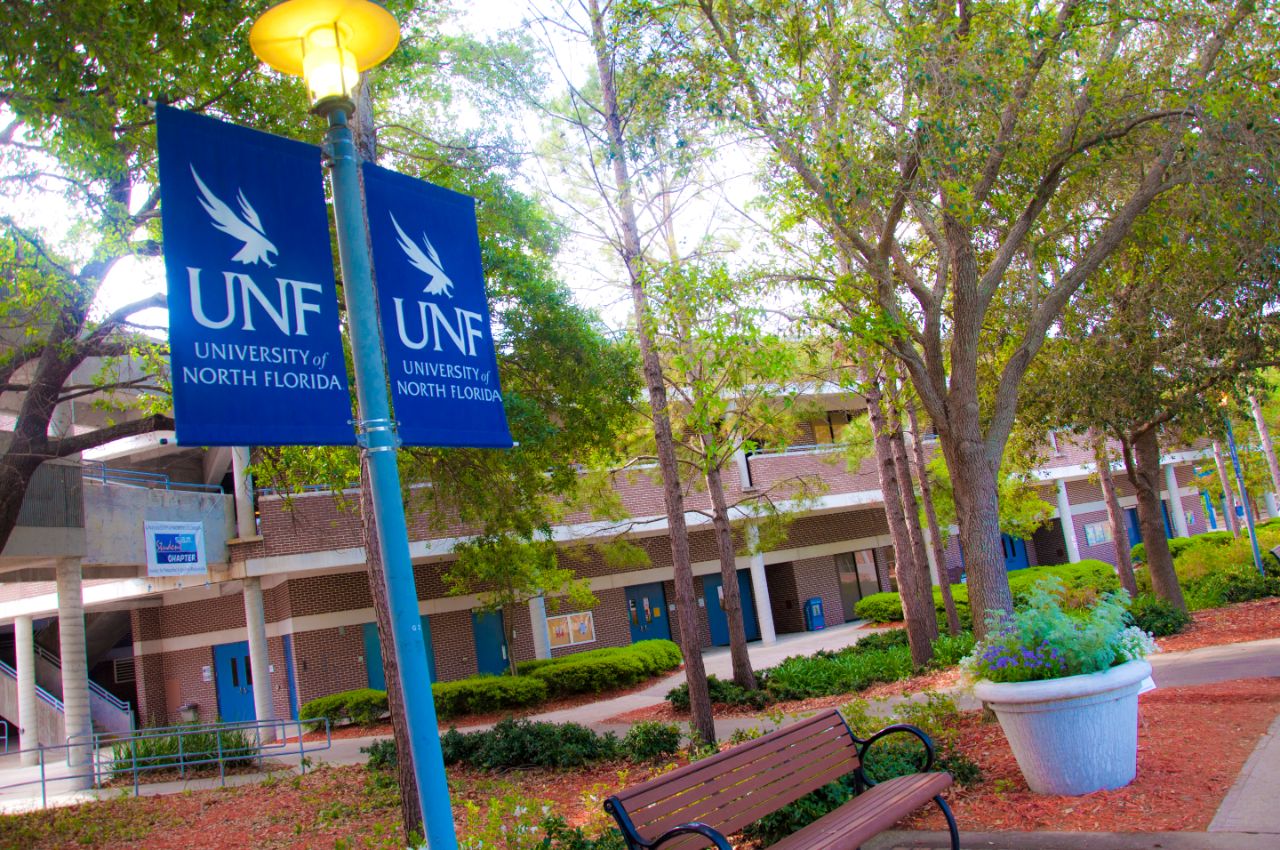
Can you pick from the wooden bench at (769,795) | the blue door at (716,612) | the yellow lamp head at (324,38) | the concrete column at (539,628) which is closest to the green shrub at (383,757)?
the wooden bench at (769,795)

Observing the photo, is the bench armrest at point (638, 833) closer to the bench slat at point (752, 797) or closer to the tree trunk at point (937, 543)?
the bench slat at point (752, 797)

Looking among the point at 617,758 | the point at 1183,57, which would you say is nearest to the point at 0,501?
the point at 617,758

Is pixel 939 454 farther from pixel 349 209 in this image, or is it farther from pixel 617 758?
pixel 349 209

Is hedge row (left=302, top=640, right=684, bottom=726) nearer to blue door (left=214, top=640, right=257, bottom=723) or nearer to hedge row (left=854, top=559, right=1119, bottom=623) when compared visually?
blue door (left=214, top=640, right=257, bottom=723)

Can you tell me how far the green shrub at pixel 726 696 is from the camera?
51.0 feet

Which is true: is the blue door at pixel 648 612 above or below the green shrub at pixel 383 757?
above

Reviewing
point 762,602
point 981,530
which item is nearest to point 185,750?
point 981,530

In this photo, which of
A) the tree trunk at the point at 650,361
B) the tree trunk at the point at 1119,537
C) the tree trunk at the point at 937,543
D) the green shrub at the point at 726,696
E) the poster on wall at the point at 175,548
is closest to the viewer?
the tree trunk at the point at 650,361

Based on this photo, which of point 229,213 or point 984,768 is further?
point 984,768

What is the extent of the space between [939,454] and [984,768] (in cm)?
1948

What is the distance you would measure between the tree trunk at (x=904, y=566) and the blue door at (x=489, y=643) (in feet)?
39.2

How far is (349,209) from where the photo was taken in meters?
3.97

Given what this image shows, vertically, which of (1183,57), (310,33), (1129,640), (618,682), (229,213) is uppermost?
(1183,57)

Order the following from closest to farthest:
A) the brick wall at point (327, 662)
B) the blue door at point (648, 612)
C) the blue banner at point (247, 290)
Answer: the blue banner at point (247, 290), the brick wall at point (327, 662), the blue door at point (648, 612)
